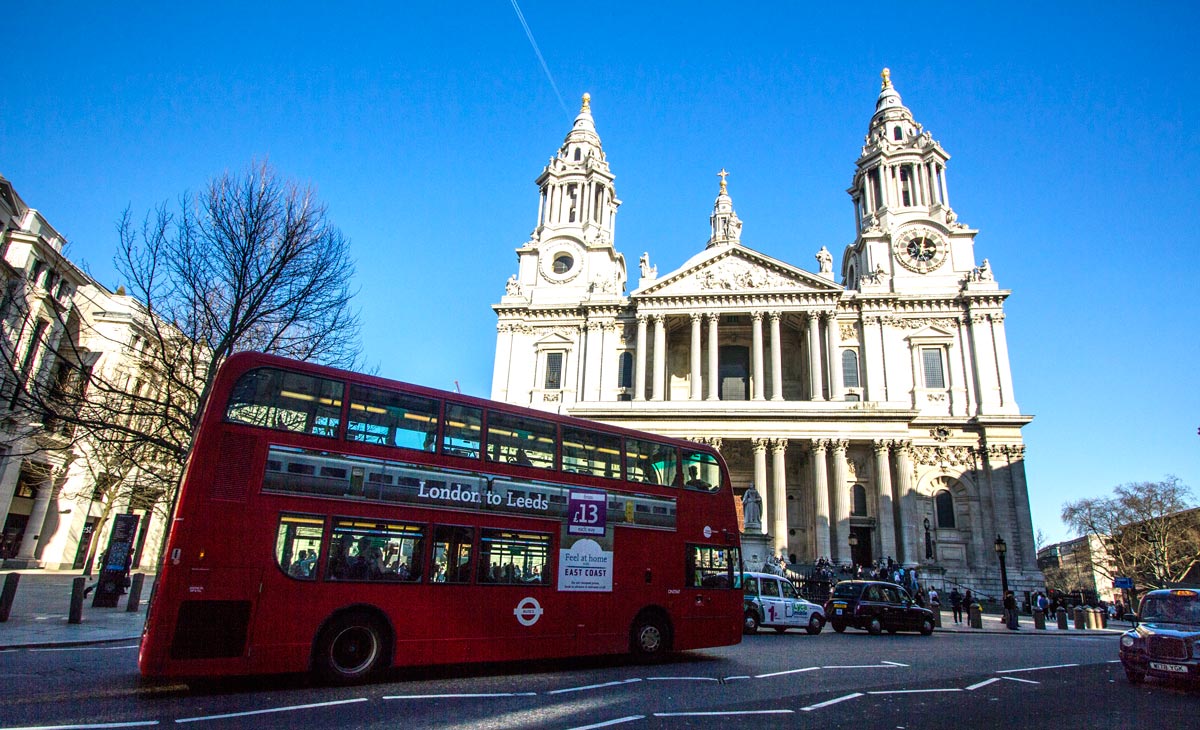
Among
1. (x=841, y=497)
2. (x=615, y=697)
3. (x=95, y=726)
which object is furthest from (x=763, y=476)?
(x=95, y=726)

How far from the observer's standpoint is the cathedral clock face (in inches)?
1599

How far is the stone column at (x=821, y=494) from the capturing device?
32656 mm

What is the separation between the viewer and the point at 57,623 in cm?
1309

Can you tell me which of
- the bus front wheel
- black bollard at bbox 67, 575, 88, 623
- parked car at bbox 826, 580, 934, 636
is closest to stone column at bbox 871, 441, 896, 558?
parked car at bbox 826, 580, 934, 636

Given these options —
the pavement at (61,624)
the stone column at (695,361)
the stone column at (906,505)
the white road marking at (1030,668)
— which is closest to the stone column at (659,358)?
the stone column at (695,361)

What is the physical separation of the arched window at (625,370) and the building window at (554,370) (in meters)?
3.74

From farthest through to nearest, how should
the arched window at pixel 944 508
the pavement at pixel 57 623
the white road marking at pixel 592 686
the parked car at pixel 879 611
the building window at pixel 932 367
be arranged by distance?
the building window at pixel 932 367 < the arched window at pixel 944 508 < the parked car at pixel 879 611 < the pavement at pixel 57 623 < the white road marking at pixel 592 686

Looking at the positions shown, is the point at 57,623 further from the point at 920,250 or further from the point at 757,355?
the point at 920,250

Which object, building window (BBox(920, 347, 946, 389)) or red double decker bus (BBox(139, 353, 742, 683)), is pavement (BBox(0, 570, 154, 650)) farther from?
building window (BBox(920, 347, 946, 389))

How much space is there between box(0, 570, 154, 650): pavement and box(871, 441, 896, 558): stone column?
3078cm

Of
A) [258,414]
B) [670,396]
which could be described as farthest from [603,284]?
[258,414]

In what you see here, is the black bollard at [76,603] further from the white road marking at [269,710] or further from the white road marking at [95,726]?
the white road marking at [269,710]

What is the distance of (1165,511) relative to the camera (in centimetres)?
5438

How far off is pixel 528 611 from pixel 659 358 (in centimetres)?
2976
